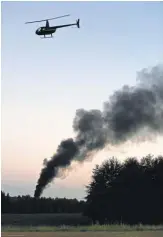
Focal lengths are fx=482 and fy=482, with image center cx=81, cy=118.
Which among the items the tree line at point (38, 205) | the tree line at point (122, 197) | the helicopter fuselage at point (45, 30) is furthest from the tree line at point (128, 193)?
the helicopter fuselage at point (45, 30)

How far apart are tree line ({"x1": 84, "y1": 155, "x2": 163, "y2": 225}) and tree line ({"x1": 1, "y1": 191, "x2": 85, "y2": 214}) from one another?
13.8 ft

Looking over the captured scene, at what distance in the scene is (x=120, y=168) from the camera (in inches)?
2037

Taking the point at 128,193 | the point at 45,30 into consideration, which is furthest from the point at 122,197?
the point at 45,30

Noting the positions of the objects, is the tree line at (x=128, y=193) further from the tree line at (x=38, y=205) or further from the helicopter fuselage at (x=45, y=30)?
the helicopter fuselage at (x=45, y=30)

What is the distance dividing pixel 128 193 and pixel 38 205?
1460 centimetres

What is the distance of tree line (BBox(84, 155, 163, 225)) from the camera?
44.3 m

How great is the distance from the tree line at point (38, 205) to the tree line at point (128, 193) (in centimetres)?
420

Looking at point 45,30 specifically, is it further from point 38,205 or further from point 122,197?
point 38,205

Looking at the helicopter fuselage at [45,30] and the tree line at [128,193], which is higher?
the helicopter fuselage at [45,30]

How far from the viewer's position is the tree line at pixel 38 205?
53156 mm

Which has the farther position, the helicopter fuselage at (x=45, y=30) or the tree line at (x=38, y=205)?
the tree line at (x=38, y=205)

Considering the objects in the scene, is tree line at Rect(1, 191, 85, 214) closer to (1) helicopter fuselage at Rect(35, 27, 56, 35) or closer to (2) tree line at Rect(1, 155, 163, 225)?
(2) tree line at Rect(1, 155, 163, 225)

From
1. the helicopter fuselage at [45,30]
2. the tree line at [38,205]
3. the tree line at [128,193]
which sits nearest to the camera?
the helicopter fuselage at [45,30]

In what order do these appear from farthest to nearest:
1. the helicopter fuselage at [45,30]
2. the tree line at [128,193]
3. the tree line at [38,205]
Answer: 1. the tree line at [38,205]
2. the tree line at [128,193]
3. the helicopter fuselage at [45,30]
